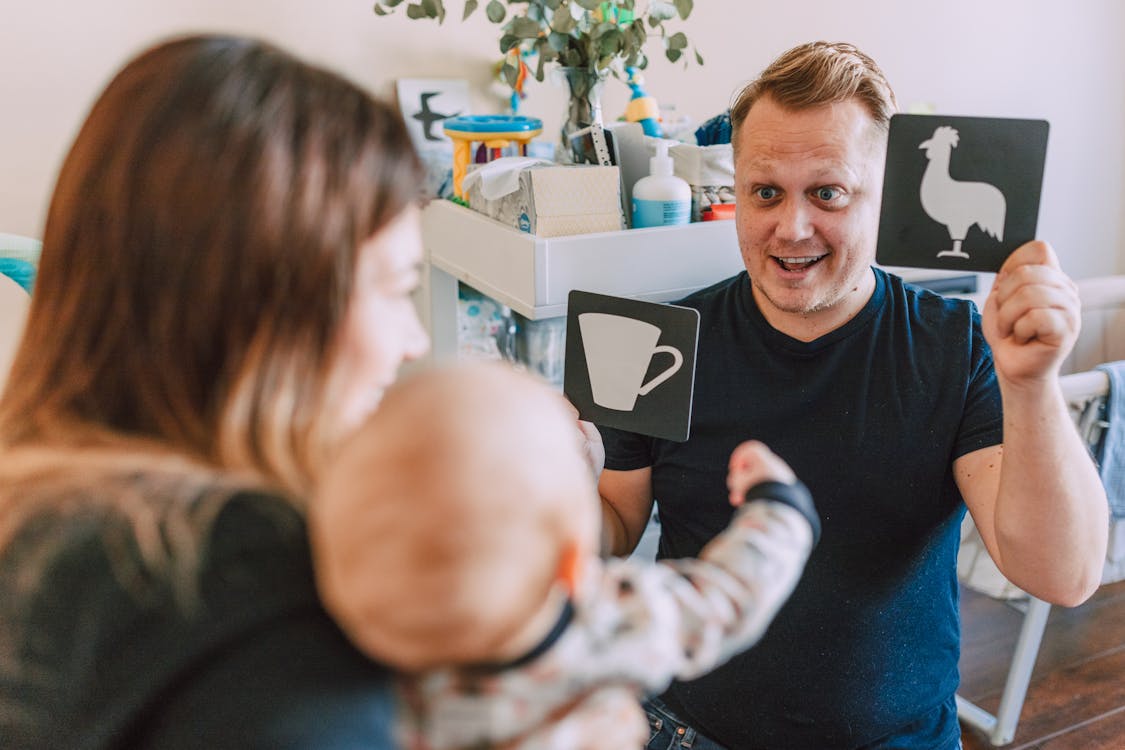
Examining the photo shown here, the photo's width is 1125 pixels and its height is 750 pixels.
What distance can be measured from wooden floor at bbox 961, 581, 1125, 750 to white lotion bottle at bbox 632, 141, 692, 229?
1213mm

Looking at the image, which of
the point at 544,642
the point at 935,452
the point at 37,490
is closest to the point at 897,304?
the point at 935,452

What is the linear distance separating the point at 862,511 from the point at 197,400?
85 centimetres

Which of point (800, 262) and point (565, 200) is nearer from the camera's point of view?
point (800, 262)

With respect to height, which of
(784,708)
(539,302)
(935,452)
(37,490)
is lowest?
(784,708)

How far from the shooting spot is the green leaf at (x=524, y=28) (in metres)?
1.53

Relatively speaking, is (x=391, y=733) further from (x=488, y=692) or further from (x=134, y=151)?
(x=134, y=151)

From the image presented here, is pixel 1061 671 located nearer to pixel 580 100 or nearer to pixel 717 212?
pixel 717 212

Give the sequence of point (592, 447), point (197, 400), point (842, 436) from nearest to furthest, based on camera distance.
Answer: point (197, 400) → point (842, 436) → point (592, 447)

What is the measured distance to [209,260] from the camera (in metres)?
0.54

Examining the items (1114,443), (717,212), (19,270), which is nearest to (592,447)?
(717,212)

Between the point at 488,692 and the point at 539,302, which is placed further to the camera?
the point at 539,302

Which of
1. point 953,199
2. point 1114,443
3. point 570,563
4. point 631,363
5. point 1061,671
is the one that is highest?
point 953,199

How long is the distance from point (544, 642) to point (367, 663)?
100 millimetres

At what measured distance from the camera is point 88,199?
0.57 meters
